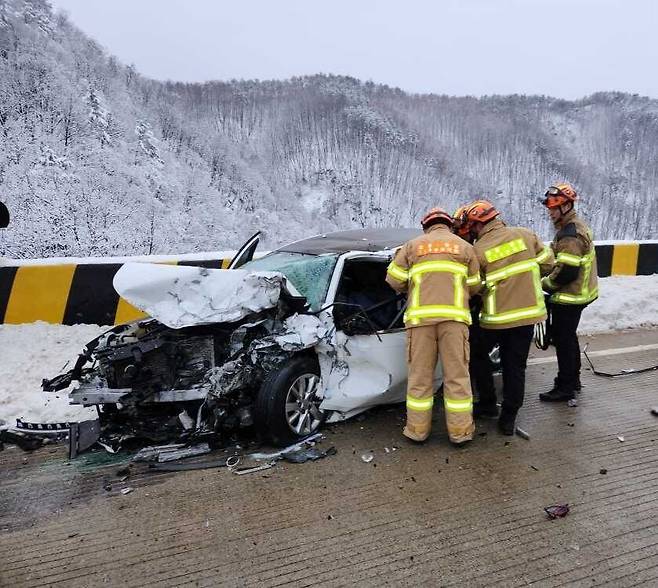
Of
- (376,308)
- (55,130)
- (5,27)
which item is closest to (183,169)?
(55,130)

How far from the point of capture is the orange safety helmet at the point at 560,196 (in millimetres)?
4613

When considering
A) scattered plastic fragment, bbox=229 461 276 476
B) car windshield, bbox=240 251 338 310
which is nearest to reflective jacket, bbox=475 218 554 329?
car windshield, bbox=240 251 338 310

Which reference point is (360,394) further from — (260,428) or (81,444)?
(81,444)

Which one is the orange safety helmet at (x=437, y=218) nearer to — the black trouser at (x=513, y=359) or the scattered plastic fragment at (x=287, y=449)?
the black trouser at (x=513, y=359)

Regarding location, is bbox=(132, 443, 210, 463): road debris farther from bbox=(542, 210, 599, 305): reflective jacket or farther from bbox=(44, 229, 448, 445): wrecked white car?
bbox=(542, 210, 599, 305): reflective jacket

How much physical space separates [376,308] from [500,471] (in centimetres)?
181

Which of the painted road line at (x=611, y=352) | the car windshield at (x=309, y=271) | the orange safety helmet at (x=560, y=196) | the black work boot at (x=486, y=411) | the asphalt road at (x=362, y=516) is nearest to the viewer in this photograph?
the asphalt road at (x=362, y=516)

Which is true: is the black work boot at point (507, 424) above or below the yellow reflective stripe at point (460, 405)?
below

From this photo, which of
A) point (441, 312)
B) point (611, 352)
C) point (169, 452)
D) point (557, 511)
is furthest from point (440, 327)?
point (611, 352)

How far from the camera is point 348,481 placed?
3.37 m

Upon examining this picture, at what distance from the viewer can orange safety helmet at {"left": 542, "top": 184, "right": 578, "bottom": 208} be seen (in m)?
4.61

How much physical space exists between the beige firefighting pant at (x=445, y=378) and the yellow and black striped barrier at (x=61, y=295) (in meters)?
3.86

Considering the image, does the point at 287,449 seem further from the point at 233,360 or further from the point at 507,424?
the point at 507,424

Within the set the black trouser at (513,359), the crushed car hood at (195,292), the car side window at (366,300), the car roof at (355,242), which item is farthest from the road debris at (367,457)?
the car roof at (355,242)
